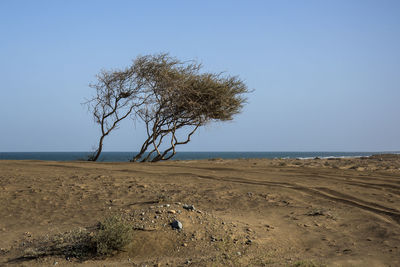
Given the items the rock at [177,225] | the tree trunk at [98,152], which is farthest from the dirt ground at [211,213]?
the tree trunk at [98,152]

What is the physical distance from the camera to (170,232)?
740 cm

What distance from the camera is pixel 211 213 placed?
8703 millimetres

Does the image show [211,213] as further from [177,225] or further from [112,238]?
[112,238]

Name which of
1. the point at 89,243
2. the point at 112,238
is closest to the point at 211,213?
the point at 112,238

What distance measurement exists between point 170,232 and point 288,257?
2.12 m

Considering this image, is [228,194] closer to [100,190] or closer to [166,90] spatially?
[100,190]

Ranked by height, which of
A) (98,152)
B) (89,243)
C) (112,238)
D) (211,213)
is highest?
(98,152)

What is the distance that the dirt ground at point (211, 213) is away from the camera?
682cm

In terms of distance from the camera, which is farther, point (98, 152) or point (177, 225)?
point (98, 152)

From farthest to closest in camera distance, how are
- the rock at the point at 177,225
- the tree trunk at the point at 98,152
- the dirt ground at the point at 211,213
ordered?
A: the tree trunk at the point at 98,152 → the rock at the point at 177,225 → the dirt ground at the point at 211,213

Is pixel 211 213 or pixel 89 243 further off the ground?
pixel 211 213

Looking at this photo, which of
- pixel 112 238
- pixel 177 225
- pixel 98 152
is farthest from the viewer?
pixel 98 152

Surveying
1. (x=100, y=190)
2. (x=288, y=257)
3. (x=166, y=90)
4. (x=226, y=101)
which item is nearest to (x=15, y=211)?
(x=100, y=190)

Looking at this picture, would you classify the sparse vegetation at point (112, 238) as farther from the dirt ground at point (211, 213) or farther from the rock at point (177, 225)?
the rock at point (177, 225)
